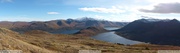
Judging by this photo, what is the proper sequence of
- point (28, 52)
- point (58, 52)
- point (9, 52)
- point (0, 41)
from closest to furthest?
1. point (9, 52)
2. point (0, 41)
3. point (28, 52)
4. point (58, 52)

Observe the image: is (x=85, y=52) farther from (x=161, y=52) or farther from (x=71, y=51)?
(x=71, y=51)

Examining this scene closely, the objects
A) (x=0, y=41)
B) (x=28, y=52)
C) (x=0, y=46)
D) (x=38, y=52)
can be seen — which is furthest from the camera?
(x=38, y=52)

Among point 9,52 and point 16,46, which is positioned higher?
point 9,52

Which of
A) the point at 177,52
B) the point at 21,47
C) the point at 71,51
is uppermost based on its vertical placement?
the point at 177,52

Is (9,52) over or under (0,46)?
over

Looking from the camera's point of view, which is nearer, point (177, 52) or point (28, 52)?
point (177, 52)

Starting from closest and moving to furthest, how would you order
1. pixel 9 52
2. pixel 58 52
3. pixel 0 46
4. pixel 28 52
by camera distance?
pixel 9 52 < pixel 0 46 < pixel 28 52 < pixel 58 52

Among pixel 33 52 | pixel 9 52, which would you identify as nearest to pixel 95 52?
pixel 9 52

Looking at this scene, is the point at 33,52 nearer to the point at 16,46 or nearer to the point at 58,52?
the point at 16,46

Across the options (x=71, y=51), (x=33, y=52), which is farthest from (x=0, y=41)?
→ (x=71, y=51)
